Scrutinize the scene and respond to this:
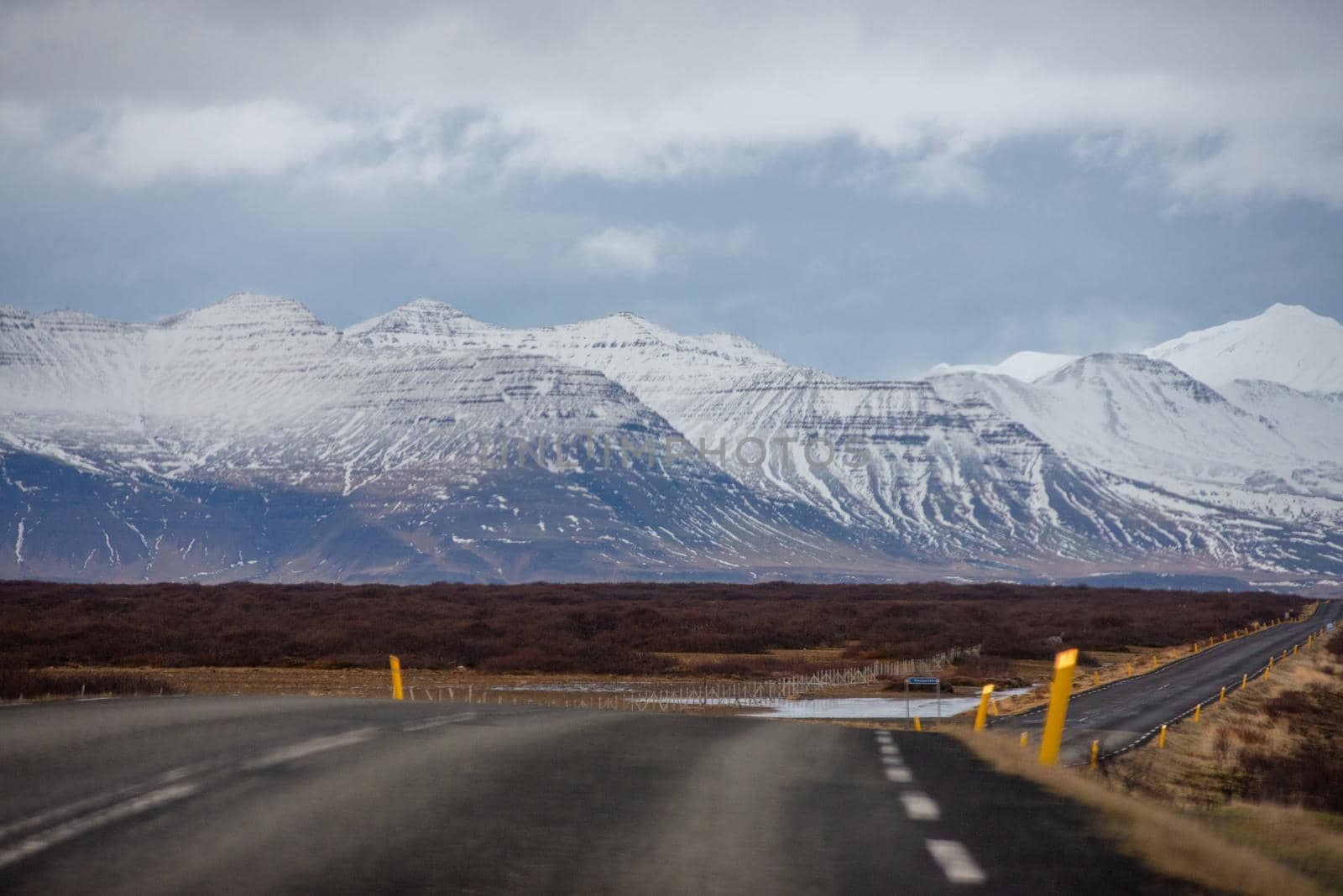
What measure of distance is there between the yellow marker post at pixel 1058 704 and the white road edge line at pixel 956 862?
6.34 m

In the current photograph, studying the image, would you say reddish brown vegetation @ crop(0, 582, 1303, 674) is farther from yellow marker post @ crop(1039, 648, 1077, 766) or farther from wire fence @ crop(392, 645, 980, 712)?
yellow marker post @ crop(1039, 648, 1077, 766)

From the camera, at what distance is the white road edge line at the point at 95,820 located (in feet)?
26.0

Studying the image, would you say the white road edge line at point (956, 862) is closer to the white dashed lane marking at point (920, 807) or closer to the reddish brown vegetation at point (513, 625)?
the white dashed lane marking at point (920, 807)

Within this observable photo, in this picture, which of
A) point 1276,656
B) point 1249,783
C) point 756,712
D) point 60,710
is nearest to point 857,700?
point 756,712

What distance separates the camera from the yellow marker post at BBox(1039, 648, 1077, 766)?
15.2m

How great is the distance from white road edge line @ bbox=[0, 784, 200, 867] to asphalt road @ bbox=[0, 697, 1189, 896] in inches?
1.2

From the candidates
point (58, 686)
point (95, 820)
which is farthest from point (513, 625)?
point (95, 820)

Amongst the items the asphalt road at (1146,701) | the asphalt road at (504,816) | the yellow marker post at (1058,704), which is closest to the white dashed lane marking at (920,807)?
the asphalt road at (504,816)

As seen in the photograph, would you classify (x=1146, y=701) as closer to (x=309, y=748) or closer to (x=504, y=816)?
(x=309, y=748)

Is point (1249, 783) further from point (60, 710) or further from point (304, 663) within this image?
point (304, 663)

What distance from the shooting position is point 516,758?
40.9ft

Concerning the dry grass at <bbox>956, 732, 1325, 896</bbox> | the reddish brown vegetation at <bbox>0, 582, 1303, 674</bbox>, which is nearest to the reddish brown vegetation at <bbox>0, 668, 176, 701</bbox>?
the dry grass at <bbox>956, 732, 1325, 896</bbox>

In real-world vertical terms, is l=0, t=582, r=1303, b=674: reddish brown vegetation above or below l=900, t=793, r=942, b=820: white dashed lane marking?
above

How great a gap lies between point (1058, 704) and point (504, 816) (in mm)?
8024
